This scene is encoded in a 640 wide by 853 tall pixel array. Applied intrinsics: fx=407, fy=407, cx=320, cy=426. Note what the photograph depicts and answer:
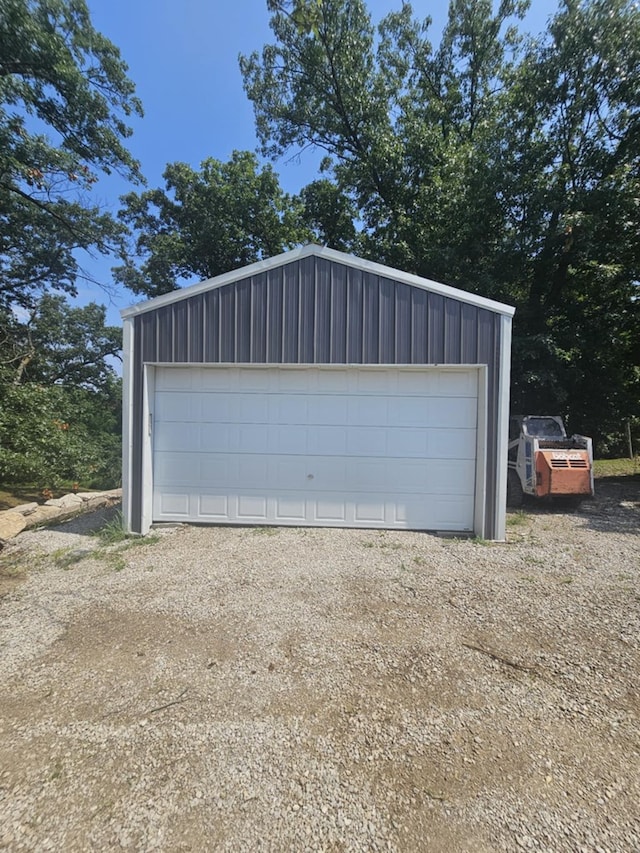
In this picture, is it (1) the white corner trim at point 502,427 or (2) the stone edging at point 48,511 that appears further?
(2) the stone edging at point 48,511

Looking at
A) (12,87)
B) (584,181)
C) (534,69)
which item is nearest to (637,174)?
(584,181)

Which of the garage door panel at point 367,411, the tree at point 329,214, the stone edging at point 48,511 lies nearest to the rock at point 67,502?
the stone edging at point 48,511

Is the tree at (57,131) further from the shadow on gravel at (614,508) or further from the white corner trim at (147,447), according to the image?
the shadow on gravel at (614,508)

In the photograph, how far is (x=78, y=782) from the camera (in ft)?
5.52

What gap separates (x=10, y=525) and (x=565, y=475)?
307 inches

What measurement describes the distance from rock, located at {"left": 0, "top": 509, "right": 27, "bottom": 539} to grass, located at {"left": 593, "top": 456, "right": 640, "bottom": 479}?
39.5 feet

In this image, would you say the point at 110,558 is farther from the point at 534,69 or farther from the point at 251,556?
the point at 534,69

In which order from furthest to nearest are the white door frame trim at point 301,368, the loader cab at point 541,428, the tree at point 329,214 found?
1. the tree at point 329,214
2. the loader cab at point 541,428
3. the white door frame trim at point 301,368

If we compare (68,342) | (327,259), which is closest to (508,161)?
(327,259)

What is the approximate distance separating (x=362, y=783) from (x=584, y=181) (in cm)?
1104

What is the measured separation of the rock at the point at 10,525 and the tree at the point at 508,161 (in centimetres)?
884

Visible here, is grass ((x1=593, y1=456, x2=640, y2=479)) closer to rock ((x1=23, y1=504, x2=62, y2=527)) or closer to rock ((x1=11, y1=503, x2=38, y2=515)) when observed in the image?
rock ((x1=23, y1=504, x2=62, y2=527))

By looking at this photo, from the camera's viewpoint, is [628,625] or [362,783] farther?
[628,625]

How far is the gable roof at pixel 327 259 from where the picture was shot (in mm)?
4848
